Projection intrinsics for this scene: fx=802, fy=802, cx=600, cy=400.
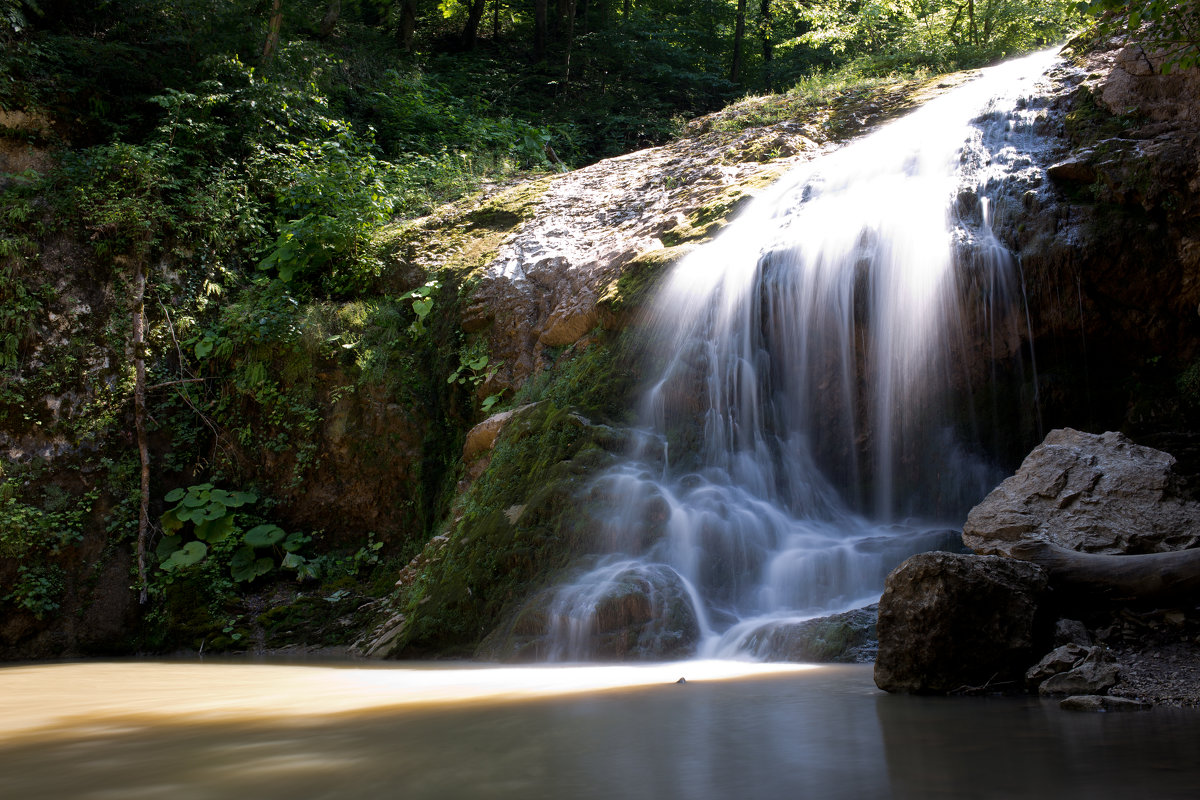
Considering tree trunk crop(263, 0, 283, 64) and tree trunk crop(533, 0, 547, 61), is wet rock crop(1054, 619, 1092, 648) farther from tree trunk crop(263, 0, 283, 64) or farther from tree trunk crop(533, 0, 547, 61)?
tree trunk crop(533, 0, 547, 61)

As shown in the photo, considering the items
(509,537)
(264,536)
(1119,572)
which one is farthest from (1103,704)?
(264,536)

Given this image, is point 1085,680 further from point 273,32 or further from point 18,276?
point 273,32

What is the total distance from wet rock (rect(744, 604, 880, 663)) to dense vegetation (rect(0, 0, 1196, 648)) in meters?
4.49

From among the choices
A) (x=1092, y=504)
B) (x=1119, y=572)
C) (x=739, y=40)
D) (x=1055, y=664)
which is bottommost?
(x=1055, y=664)

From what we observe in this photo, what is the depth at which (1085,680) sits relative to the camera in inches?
132

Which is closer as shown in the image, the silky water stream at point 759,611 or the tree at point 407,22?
the silky water stream at point 759,611

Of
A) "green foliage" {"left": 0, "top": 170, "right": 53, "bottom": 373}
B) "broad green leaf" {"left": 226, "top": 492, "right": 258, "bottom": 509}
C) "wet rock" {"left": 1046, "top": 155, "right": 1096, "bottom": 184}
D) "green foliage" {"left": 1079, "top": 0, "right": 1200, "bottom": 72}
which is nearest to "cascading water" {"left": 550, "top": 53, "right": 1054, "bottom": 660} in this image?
"wet rock" {"left": 1046, "top": 155, "right": 1096, "bottom": 184}

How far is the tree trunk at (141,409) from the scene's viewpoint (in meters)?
8.77

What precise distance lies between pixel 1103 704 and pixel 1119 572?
1.13 metres

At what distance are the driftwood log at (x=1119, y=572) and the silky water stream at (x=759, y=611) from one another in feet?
3.34

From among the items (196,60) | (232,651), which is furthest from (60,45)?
(232,651)

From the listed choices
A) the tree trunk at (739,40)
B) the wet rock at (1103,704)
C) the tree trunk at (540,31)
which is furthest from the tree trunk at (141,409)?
the tree trunk at (739,40)

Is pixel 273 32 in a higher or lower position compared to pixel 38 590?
higher

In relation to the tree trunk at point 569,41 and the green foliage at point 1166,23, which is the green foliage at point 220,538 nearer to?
the green foliage at point 1166,23
